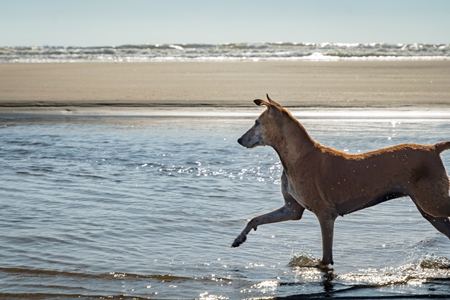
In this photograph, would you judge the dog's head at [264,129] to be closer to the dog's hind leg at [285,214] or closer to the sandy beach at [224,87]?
the dog's hind leg at [285,214]

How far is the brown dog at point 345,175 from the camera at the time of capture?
6.56 metres

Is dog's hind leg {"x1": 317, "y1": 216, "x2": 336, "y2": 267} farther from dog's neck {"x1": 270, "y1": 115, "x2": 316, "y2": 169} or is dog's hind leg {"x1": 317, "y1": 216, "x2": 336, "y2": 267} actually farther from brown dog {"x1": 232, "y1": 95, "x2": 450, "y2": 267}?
dog's neck {"x1": 270, "y1": 115, "x2": 316, "y2": 169}

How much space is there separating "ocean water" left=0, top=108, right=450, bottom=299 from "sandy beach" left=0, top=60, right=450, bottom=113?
750 centimetres

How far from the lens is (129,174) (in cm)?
1112

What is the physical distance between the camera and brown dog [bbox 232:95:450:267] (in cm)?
656

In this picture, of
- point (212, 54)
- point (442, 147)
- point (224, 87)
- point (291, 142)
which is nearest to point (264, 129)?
point (291, 142)

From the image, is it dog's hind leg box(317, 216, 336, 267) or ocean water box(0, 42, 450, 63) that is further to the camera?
ocean water box(0, 42, 450, 63)

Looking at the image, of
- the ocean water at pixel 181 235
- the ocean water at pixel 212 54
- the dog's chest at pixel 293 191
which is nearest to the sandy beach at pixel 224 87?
the ocean water at pixel 181 235

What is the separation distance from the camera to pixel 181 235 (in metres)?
7.78

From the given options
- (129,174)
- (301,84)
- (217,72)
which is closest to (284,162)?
(129,174)

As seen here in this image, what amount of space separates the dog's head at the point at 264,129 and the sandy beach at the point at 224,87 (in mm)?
13347

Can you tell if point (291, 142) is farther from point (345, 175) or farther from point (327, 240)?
point (327, 240)

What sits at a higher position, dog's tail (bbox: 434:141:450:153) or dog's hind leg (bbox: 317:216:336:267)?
dog's tail (bbox: 434:141:450:153)

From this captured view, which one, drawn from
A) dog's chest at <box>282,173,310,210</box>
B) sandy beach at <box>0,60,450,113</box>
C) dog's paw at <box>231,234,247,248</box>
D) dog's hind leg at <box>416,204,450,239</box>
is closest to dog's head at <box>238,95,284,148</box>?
dog's chest at <box>282,173,310,210</box>
